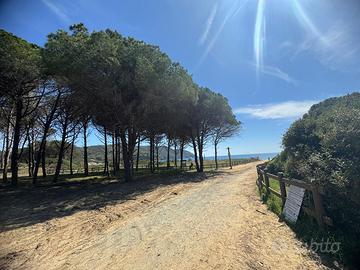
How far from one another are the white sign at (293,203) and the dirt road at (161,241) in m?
0.36

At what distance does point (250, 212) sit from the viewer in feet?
30.9

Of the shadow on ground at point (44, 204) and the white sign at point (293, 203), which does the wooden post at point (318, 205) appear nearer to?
the white sign at point (293, 203)

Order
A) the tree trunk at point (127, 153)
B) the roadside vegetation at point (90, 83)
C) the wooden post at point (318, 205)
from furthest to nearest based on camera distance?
the tree trunk at point (127, 153)
the roadside vegetation at point (90, 83)
the wooden post at point (318, 205)

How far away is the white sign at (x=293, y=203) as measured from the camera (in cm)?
737

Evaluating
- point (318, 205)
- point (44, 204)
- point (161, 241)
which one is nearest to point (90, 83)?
point (44, 204)

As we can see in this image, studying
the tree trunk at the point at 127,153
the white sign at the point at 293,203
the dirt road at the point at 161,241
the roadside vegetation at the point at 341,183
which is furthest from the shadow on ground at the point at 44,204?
the roadside vegetation at the point at 341,183

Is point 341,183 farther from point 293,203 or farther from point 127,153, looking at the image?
point 127,153

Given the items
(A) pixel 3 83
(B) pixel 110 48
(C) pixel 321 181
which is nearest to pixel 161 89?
(B) pixel 110 48

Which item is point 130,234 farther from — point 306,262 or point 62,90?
point 62,90

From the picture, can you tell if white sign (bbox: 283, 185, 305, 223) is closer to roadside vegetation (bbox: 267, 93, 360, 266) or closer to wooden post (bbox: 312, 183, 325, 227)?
roadside vegetation (bbox: 267, 93, 360, 266)

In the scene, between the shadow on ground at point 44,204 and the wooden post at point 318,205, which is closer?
the wooden post at point 318,205

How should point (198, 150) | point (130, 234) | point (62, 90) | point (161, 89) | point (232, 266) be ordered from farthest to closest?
point (198, 150) → point (62, 90) → point (161, 89) → point (130, 234) → point (232, 266)

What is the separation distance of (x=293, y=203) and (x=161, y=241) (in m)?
3.83

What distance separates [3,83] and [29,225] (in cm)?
1304
